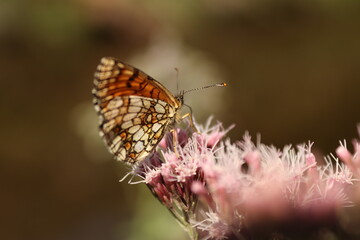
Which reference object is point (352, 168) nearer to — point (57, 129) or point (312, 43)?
point (57, 129)

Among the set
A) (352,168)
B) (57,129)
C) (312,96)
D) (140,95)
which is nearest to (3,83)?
(57,129)

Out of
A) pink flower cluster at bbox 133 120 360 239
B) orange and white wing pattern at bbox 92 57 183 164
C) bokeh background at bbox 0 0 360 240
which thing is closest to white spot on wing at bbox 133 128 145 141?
orange and white wing pattern at bbox 92 57 183 164

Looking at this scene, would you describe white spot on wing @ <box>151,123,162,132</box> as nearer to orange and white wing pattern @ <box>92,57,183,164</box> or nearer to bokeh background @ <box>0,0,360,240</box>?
orange and white wing pattern @ <box>92,57,183,164</box>

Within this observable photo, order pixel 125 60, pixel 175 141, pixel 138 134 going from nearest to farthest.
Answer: pixel 175 141
pixel 138 134
pixel 125 60

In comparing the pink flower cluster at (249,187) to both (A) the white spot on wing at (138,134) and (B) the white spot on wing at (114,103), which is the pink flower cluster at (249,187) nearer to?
(A) the white spot on wing at (138,134)

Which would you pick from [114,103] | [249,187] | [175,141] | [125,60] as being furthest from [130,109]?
[125,60]

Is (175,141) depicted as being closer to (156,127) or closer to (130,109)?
(156,127)
